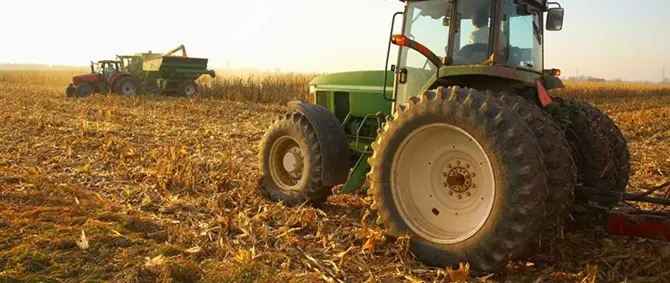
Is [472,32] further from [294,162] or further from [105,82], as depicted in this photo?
[105,82]

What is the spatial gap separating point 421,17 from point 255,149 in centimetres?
475

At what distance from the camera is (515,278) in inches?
126

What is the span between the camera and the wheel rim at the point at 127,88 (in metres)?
21.7

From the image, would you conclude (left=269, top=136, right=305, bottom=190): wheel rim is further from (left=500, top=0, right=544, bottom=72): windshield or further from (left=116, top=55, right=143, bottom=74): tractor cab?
(left=116, top=55, right=143, bottom=74): tractor cab

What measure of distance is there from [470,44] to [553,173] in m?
1.43

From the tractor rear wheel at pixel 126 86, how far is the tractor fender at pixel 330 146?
1908 centimetres

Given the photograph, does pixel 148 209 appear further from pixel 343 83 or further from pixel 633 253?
pixel 633 253

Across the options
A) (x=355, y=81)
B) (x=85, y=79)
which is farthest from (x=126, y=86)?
(x=355, y=81)

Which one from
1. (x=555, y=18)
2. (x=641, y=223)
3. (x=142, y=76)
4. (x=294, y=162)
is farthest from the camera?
(x=142, y=76)

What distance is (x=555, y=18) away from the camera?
443 cm

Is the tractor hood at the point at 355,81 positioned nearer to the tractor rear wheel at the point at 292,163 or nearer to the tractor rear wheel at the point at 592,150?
the tractor rear wheel at the point at 292,163

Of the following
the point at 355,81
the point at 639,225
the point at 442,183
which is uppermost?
the point at 355,81

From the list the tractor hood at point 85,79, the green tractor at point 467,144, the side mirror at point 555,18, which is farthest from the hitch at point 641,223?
the tractor hood at point 85,79

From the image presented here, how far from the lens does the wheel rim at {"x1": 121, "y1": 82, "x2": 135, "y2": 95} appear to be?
2169 centimetres
